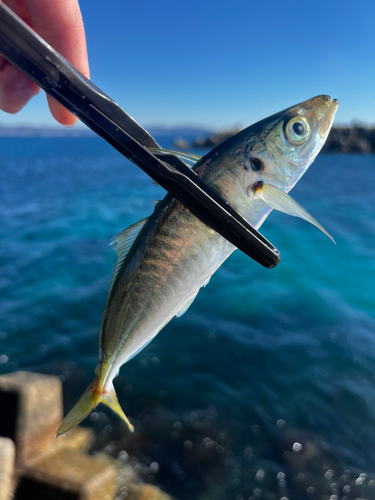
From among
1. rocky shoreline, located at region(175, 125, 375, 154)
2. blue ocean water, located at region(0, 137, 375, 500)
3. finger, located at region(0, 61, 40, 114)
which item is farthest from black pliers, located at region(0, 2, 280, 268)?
rocky shoreline, located at region(175, 125, 375, 154)

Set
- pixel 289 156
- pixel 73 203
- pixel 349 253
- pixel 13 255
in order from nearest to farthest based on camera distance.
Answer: pixel 289 156
pixel 13 255
pixel 349 253
pixel 73 203

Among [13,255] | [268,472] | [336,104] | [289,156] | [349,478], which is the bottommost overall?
[13,255]

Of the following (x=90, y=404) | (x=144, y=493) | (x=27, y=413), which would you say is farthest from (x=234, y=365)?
(x=90, y=404)

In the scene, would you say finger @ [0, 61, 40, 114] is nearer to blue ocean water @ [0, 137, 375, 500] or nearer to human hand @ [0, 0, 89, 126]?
human hand @ [0, 0, 89, 126]

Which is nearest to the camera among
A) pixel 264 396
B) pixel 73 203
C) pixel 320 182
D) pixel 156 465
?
pixel 156 465

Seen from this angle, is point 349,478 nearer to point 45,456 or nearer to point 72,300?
point 45,456

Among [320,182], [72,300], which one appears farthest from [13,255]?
[320,182]

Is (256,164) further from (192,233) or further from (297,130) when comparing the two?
(192,233)
